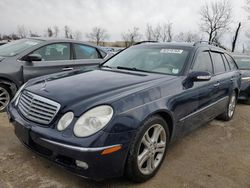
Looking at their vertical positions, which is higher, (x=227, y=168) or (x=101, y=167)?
(x=101, y=167)

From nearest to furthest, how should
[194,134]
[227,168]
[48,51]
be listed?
[227,168]
[194,134]
[48,51]

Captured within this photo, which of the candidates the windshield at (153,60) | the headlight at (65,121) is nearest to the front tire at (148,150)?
the headlight at (65,121)

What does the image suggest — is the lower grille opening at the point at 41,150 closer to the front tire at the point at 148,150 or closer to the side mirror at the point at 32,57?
the front tire at the point at 148,150

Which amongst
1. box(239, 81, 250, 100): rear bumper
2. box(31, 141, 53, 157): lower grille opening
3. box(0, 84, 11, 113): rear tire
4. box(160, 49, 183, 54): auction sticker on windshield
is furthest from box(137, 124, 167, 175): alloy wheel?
box(239, 81, 250, 100): rear bumper

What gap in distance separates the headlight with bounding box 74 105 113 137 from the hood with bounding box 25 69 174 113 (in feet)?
0.32

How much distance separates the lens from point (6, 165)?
101 inches

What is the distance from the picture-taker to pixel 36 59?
4324 millimetres

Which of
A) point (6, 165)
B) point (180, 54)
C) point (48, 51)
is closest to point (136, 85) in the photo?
point (180, 54)

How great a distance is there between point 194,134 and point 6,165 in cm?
289

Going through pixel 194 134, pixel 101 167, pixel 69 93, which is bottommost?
pixel 194 134

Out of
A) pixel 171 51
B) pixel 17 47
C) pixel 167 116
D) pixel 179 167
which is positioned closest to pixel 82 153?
pixel 167 116

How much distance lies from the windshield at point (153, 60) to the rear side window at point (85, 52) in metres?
1.68

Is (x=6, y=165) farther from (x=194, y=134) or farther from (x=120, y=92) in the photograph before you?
(x=194, y=134)

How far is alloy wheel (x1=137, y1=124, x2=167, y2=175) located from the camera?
2344 mm
